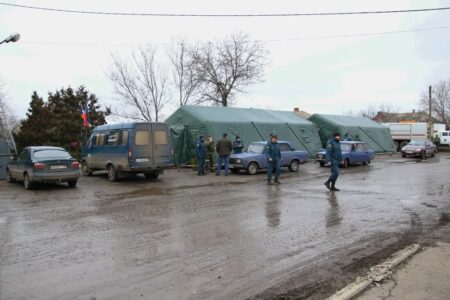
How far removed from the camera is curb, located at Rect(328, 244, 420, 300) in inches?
185

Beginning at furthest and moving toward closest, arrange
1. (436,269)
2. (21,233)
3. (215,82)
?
(215,82)
(21,233)
(436,269)

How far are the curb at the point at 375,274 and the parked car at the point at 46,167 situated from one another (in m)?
11.1

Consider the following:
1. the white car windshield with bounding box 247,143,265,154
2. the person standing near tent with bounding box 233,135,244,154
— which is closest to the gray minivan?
the white car windshield with bounding box 247,143,265,154

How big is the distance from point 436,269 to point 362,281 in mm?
1238

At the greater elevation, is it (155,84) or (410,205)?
(155,84)

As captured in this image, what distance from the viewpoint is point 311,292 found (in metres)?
4.88

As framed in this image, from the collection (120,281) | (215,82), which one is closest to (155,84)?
(215,82)

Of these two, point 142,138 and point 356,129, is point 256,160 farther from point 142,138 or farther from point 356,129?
point 356,129

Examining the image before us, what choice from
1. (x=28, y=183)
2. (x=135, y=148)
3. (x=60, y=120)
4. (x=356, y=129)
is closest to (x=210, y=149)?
(x=135, y=148)

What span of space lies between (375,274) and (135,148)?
12.0 metres

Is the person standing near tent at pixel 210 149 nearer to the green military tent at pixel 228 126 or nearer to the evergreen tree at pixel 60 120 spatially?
the green military tent at pixel 228 126

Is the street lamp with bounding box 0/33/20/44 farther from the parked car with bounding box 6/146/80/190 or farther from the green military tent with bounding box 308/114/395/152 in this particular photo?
the green military tent with bounding box 308/114/395/152

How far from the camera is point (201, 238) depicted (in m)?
7.36

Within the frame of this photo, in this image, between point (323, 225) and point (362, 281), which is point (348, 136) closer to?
point (323, 225)
